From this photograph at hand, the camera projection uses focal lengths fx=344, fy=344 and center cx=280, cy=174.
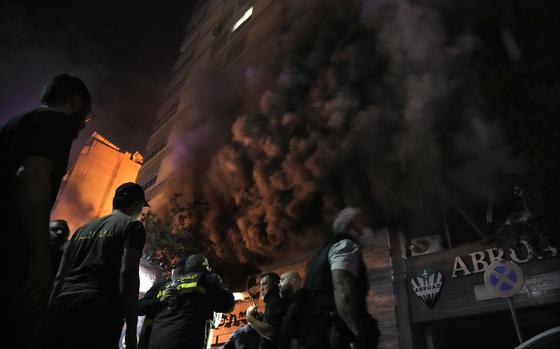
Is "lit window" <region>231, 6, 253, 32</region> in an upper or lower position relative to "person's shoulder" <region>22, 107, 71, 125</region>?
upper

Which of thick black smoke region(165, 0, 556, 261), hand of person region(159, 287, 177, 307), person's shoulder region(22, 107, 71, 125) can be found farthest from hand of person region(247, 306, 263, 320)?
thick black smoke region(165, 0, 556, 261)

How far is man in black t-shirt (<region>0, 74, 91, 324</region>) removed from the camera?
1.25 m

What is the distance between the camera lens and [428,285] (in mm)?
8398

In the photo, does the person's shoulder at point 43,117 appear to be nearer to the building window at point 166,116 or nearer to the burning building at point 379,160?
the burning building at point 379,160

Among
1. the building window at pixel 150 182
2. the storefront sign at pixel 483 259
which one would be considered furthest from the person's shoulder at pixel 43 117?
the building window at pixel 150 182

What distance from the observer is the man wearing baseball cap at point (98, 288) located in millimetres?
1933

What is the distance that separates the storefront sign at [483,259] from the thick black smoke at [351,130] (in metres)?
1.55

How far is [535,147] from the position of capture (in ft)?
24.0

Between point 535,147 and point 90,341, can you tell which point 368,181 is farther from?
point 90,341

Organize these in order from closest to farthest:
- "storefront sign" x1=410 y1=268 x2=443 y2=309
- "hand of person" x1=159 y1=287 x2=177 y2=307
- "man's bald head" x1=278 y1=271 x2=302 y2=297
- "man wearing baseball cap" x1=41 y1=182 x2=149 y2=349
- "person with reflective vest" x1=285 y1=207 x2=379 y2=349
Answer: "man wearing baseball cap" x1=41 y1=182 x2=149 y2=349, "person with reflective vest" x1=285 y1=207 x2=379 y2=349, "hand of person" x1=159 y1=287 x2=177 y2=307, "man's bald head" x1=278 y1=271 x2=302 y2=297, "storefront sign" x1=410 y1=268 x2=443 y2=309

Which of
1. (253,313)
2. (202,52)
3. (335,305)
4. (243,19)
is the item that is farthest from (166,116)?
(335,305)

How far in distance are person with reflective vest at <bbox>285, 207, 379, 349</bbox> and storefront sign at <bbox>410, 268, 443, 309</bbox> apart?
6806mm

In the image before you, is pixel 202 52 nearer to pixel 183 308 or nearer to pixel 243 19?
pixel 243 19

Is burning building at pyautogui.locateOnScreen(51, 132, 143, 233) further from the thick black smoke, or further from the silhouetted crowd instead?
the silhouetted crowd
